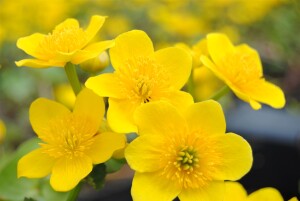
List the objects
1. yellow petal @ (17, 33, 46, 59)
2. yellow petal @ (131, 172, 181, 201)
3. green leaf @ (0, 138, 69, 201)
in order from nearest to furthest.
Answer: yellow petal @ (131, 172, 181, 201)
yellow petal @ (17, 33, 46, 59)
green leaf @ (0, 138, 69, 201)

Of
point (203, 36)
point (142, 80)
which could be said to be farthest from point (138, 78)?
point (203, 36)

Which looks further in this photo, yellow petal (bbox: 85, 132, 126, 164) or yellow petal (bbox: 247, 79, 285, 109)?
yellow petal (bbox: 247, 79, 285, 109)

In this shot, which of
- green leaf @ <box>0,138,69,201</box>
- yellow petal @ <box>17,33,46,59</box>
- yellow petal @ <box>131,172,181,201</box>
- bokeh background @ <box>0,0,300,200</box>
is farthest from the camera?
bokeh background @ <box>0,0,300,200</box>

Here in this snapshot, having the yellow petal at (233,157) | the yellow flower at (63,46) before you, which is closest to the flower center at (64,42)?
the yellow flower at (63,46)

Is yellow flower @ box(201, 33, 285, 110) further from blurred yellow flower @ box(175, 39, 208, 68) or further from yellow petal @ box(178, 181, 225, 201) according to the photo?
yellow petal @ box(178, 181, 225, 201)

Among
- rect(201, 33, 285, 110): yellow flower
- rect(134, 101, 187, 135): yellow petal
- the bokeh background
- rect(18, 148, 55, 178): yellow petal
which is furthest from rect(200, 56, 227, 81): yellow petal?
the bokeh background

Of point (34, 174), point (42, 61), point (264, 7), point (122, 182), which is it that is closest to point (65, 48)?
point (42, 61)

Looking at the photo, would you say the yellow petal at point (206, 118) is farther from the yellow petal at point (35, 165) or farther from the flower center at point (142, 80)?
the yellow petal at point (35, 165)
